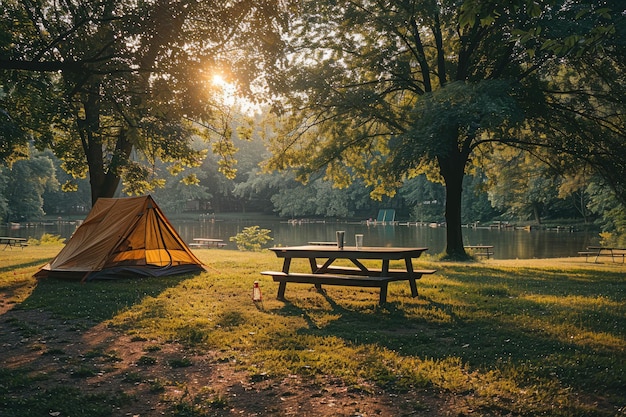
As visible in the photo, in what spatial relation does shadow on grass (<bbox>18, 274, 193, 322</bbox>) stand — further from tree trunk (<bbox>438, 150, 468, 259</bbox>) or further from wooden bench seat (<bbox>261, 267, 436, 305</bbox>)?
tree trunk (<bbox>438, 150, 468, 259</bbox>)

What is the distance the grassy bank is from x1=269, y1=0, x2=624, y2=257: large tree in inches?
184

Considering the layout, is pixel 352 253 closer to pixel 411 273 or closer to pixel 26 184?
pixel 411 273

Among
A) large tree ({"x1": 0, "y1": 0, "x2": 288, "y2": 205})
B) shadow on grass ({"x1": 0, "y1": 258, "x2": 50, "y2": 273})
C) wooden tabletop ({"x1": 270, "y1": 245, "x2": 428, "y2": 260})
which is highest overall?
large tree ({"x1": 0, "y1": 0, "x2": 288, "y2": 205})

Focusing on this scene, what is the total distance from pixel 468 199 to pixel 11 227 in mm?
49001

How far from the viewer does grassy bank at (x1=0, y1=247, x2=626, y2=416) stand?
4637 millimetres

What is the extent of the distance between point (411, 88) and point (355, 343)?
548 inches

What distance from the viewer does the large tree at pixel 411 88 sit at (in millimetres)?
13467

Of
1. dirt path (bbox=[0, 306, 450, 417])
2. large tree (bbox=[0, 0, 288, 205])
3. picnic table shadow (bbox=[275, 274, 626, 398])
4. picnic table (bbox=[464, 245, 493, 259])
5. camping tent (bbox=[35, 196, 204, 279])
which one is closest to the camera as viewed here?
dirt path (bbox=[0, 306, 450, 417])

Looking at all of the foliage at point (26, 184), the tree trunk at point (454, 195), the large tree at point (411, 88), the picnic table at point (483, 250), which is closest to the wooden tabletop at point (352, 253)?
the large tree at point (411, 88)

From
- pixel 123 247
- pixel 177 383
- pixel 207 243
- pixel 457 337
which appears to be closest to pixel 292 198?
pixel 207 243

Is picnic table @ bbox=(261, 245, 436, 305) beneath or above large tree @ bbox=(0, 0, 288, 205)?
beneath

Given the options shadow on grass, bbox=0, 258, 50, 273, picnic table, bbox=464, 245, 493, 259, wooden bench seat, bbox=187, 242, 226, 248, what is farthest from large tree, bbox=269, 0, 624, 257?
wooden bench seat, bbox=187, 242, 226, 248

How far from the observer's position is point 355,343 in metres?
6.43

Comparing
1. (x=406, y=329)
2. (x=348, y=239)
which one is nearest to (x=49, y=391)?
(x=406, y=329)
